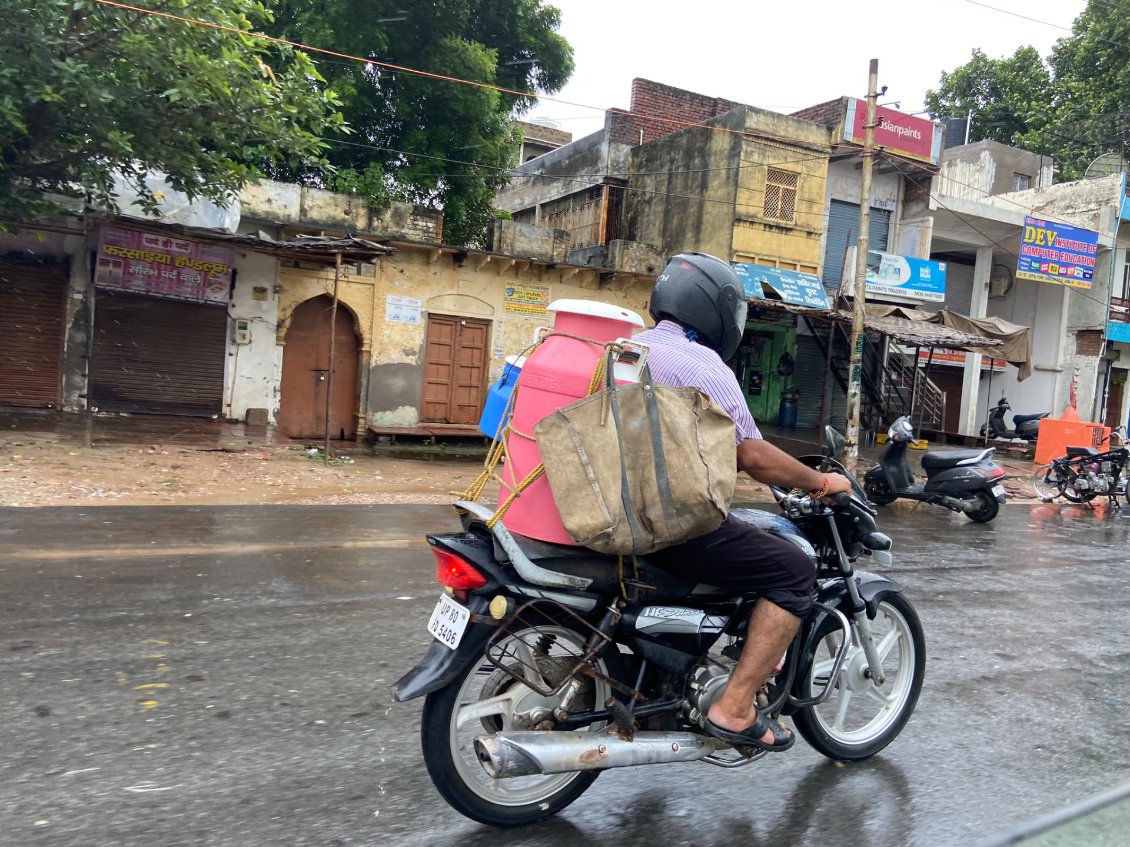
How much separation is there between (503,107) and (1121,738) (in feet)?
65.0

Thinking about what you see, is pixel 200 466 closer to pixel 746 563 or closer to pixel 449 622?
pixel 449 622

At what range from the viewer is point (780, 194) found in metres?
20.0

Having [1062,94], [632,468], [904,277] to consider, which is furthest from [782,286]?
[1062,94]

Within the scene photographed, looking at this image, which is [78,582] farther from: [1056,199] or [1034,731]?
[1056,199]

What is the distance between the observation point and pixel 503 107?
69.2 feet

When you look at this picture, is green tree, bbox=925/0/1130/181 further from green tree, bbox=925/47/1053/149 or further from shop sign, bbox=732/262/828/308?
shop sign, bbox=732/262/828/308

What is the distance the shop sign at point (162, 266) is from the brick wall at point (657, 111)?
38.4 ft

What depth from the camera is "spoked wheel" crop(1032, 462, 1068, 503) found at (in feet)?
45.6

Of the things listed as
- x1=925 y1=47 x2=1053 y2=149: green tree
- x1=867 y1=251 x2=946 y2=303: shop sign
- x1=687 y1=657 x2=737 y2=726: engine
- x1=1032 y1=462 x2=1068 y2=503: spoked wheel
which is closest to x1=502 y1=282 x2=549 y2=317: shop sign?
x1=867 y1=251 x2=946 y2=303: shop sign

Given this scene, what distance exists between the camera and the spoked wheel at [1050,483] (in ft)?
45.6

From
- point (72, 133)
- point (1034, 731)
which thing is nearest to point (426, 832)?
point (1034, 731)

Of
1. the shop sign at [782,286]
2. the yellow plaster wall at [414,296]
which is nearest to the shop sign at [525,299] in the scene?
the yellow plaster wall at [414,296]

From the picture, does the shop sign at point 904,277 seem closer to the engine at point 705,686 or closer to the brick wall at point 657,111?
the brick wall at point 657,111

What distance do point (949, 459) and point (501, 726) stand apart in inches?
418
